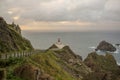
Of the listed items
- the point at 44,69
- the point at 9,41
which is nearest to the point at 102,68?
the point at 9,41

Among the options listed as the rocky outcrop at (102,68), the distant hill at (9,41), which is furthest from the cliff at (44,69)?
the distant hill at (9,41)

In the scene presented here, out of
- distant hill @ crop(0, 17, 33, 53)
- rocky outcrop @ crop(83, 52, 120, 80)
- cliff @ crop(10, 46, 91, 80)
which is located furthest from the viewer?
rocky outcrop @ crop(83, 52, 120, 80)

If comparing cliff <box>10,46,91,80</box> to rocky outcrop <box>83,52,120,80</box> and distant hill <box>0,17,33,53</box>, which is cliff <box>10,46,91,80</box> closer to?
rocky outcrop <box>83,52,120,80</box>

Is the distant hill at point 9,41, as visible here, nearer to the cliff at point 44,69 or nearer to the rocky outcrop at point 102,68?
the cliff at point 44,69

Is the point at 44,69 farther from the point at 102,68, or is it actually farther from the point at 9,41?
the point at 102,68

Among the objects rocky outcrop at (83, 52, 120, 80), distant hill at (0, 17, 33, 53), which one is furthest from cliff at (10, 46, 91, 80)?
distant hill at (0, 17, 33, 53)

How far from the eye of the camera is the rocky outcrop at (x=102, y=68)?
78181 mm

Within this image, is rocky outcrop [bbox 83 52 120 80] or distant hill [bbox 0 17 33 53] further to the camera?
rocky outcrop [bbox 83 52 120 80]

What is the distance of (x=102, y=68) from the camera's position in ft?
383

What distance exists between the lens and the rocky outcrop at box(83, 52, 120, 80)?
257 feet

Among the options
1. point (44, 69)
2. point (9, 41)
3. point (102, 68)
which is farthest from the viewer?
point (102, 68)

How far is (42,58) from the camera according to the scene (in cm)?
6272

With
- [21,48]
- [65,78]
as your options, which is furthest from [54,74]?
[21,48]

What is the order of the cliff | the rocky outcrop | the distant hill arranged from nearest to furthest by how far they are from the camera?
the cliff → the distant hill → the rocky outcrop
